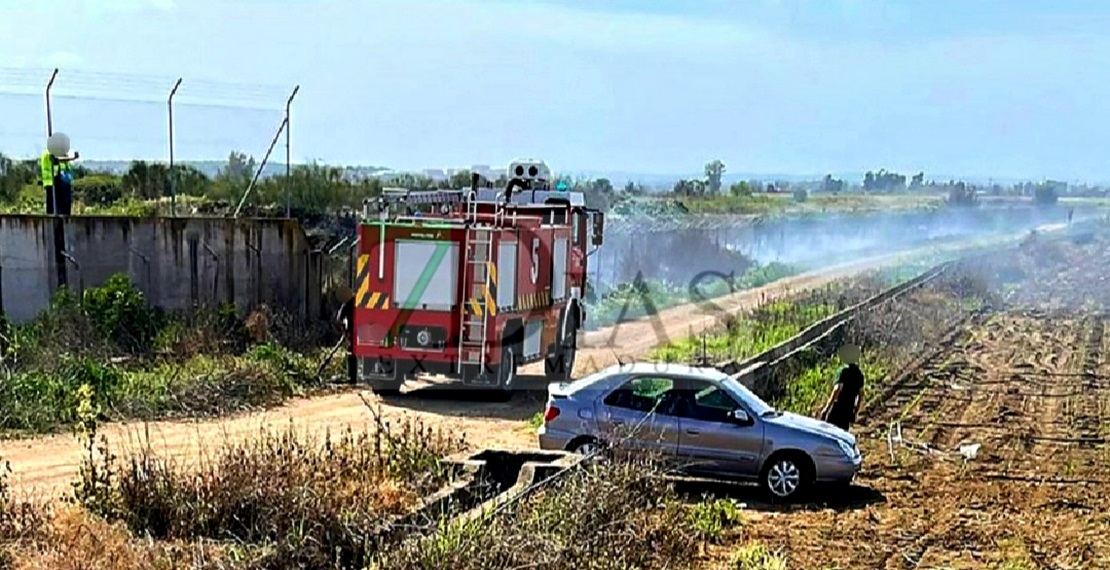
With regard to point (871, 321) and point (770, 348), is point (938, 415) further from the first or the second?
point (871, 321)

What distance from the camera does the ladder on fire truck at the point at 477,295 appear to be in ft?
61.0

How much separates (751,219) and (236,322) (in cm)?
5782

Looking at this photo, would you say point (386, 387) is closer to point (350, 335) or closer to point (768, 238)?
point (350, 335)

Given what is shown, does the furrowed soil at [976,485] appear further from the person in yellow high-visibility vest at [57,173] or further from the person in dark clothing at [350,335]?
the person in yellow high-visibility vest at [57,173]

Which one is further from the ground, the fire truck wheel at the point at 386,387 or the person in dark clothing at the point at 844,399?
the person in dark clothing at the point at 844,399

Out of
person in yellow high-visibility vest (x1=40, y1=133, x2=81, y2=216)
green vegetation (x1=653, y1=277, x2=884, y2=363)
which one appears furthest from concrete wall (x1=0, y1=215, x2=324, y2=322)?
green vegetation (x1=653, y1=277, x2=884, y2=363)

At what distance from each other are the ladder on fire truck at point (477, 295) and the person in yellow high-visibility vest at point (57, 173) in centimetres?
782

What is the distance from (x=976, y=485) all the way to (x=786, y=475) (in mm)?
2724

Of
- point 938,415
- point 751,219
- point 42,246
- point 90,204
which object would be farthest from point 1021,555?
point 751,219

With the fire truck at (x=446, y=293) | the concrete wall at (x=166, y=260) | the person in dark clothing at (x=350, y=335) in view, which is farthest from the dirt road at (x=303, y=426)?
the concrete wall at (x=166, y=260)

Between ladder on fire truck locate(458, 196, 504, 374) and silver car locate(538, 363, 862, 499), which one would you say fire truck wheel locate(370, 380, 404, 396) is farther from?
silver car locate(538, 363, 862, 499)

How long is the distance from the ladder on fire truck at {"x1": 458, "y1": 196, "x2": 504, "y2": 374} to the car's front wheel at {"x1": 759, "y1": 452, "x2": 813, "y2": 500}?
17.5 feet

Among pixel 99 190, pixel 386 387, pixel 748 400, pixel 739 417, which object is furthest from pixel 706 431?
pixel 99 190

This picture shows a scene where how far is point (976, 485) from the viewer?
15.8 metres
